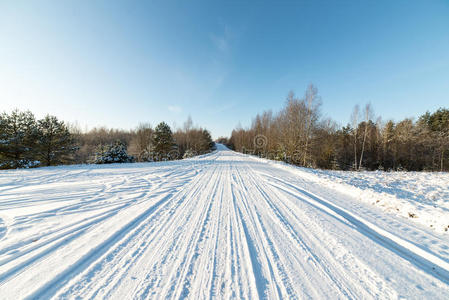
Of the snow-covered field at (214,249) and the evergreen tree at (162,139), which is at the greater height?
the evergreen tree at (162,139)

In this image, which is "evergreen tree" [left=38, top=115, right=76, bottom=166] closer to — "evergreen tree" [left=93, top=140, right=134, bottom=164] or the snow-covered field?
"evergreen tree" [left=93, top=140, right=134, bottom=164]

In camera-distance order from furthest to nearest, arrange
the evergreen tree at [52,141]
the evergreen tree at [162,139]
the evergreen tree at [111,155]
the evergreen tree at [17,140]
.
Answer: the evergreen tree at [162,139]
the evergreen tree at [111,155]
the evergreen tree at [52,141]
the evergreen tree at [17,140]

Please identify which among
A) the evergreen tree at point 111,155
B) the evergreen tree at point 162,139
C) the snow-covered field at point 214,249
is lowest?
the snow-covered field at point 214,249

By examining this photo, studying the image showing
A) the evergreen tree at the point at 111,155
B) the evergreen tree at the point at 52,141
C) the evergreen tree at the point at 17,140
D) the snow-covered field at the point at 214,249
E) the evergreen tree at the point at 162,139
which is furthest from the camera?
the evergreen tree at the point at 162,139

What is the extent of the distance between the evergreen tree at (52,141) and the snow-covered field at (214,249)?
1281 cm

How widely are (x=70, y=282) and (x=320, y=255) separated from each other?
3.45 metres

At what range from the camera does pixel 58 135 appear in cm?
1318

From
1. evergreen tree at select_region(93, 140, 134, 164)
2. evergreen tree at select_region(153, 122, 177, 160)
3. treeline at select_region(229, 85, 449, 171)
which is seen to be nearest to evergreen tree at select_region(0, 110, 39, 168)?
evergreen tree at select_region(93, 140, 134, 164)

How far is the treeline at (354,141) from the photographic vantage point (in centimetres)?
1481

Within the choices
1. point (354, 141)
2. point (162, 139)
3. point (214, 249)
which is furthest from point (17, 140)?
point (354, 141)

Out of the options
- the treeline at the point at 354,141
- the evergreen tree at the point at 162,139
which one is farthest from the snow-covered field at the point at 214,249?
the evergreen tree at the point at 162,139

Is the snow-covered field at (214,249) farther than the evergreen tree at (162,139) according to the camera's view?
No

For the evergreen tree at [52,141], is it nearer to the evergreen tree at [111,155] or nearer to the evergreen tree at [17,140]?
the evergreen tree at [17,140]

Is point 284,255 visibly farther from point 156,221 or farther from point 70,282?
point 70,282
